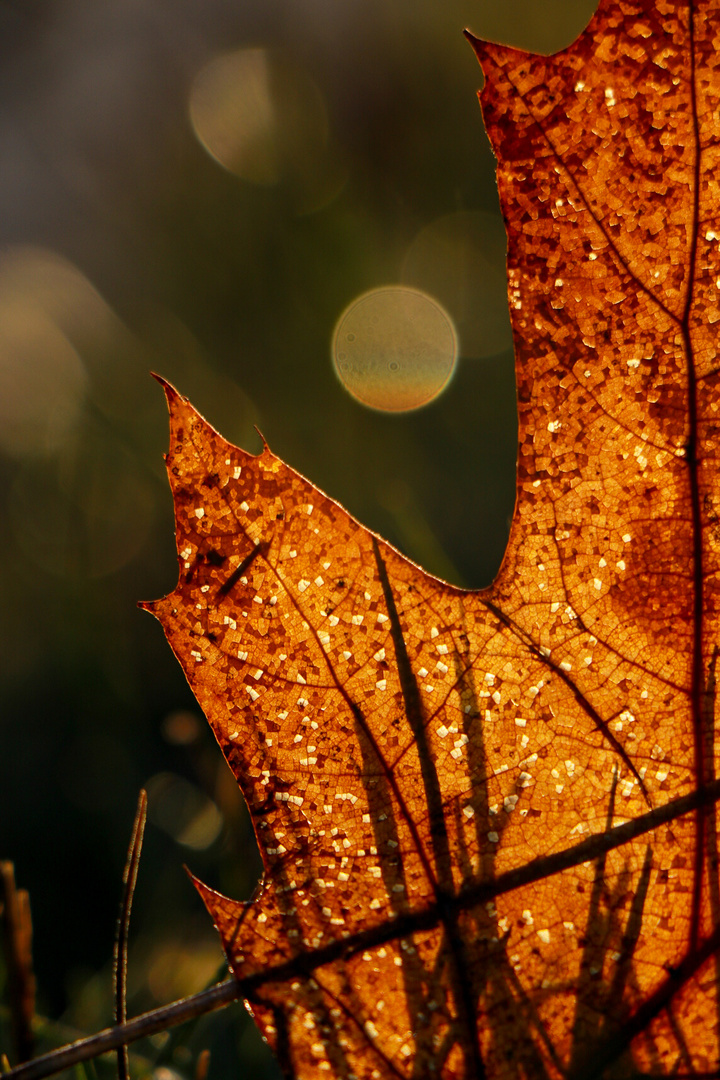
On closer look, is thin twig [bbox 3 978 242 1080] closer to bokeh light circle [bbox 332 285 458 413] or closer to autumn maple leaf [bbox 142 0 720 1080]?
autumn maple leaf [bbox 142 0 720 1080]

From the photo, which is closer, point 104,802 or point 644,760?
point 644,760

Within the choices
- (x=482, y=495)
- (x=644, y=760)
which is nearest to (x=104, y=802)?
(x=482, y=495)

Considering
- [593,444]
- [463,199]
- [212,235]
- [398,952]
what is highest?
[463,199]

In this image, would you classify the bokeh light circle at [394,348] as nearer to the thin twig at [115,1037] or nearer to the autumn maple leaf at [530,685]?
the autumn maple leaf at [530,685]

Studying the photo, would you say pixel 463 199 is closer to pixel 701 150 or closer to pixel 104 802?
pixel 104 802

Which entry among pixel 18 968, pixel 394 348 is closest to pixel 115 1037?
pixel 18 968

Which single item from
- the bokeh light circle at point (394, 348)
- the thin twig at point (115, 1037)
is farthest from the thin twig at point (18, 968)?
the bokeh light circle at point (394, 348)

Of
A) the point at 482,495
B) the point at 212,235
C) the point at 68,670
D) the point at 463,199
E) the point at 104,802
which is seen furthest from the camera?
the point at 212,235

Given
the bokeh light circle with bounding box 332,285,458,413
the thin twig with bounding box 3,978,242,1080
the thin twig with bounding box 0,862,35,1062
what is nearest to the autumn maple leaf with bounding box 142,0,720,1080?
the thin twig with bounding box 3,978,242,1080
